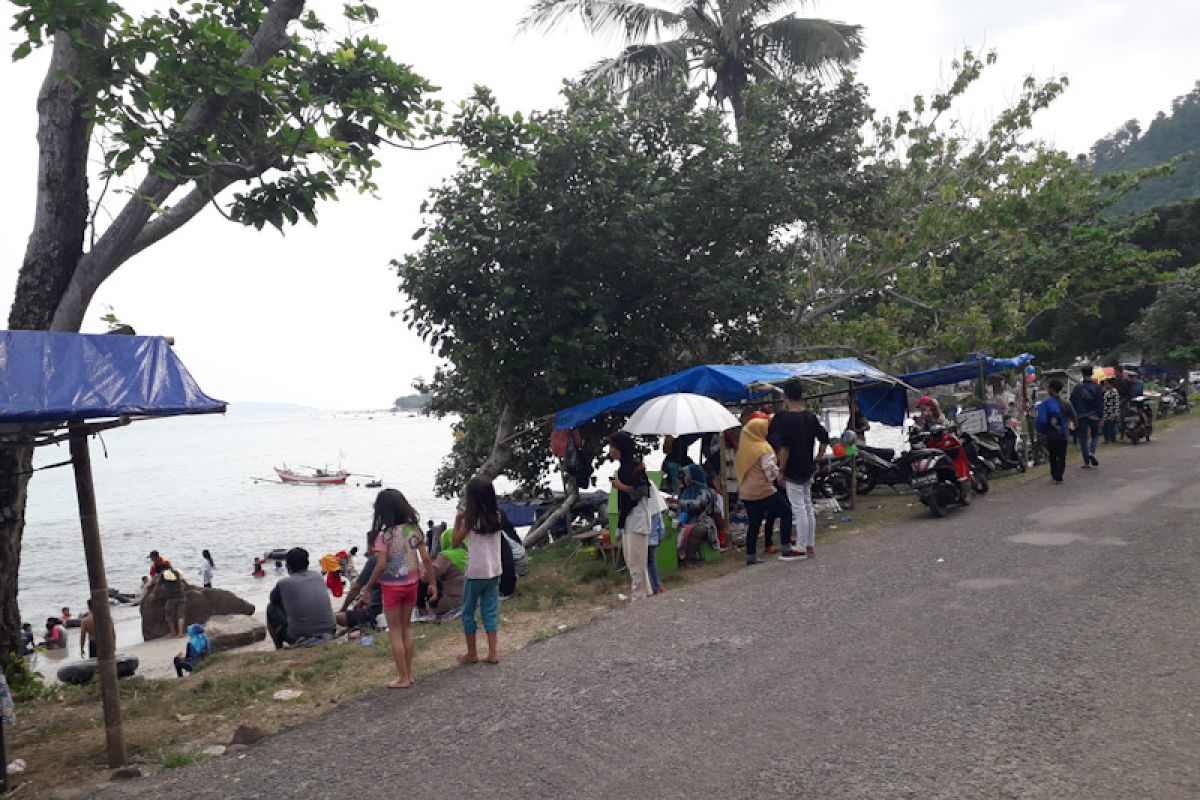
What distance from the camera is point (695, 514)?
9.73 meters

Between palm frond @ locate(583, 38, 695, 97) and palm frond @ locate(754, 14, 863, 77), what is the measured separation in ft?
6.04

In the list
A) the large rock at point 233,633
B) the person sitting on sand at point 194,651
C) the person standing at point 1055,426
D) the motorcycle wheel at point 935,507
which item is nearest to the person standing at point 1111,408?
the person standing at point 1055,426

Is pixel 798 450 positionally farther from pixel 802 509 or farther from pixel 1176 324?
pixel 1176 324

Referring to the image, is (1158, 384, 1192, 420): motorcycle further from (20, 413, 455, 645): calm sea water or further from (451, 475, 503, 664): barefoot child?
(20, 413, 455, 645): calm sea water

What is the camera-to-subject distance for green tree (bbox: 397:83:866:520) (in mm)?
12594

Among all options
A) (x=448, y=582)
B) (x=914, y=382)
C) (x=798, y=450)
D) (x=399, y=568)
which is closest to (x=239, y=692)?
(x=399, y=568)

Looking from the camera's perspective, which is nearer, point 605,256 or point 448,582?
point 448,582

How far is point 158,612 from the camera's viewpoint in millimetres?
15367

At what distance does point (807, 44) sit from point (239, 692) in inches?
699

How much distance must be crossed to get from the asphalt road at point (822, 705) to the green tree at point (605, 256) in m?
6.54

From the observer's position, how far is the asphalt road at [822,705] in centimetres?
374

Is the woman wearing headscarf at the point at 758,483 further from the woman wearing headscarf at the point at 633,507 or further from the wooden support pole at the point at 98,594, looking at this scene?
the wooden support pole at the point at 98,594

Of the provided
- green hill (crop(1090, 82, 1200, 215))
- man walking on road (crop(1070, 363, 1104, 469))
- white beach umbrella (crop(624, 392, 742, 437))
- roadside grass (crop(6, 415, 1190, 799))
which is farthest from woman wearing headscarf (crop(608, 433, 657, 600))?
green hill (crop(1090, 82, 1200, 215))

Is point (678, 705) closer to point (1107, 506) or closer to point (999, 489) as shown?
point (1107, 506)
